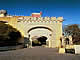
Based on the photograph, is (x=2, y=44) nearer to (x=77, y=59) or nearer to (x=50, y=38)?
(x=50, y=38)

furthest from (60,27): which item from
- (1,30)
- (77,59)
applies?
(77,59)

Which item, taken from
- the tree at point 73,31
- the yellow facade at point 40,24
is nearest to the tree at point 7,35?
the yellow facade at point 40,24

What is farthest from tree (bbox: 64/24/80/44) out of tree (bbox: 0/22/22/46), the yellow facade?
tree (bbox: 0/22/22/46)

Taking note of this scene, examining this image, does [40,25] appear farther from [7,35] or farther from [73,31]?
[73,31]

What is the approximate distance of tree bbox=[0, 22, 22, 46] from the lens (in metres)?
20.3

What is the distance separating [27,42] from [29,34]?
203 cm

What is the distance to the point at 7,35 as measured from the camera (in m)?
20.7

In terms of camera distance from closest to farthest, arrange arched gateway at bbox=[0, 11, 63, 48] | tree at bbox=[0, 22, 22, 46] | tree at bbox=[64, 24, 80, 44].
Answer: tree at bbox=[0, 22, 22, 46] → arched gateway at bbox=[0, 11, 63, 48] → tree at bbox=[64, 24, 80, 44]

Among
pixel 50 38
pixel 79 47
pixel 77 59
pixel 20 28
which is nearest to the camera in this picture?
pixel 77 59

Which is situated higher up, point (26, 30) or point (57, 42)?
point (26, 30)

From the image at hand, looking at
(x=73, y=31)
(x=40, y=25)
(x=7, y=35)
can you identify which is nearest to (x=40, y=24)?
(x=40, y=25)

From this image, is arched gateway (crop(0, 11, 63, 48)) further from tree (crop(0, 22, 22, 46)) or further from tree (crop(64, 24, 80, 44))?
tree (crop(64, 24, 80, 44))

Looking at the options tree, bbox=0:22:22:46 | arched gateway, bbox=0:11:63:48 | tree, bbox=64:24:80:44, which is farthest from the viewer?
tree, bbox=64:24:80:44

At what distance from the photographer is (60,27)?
1000 inches
